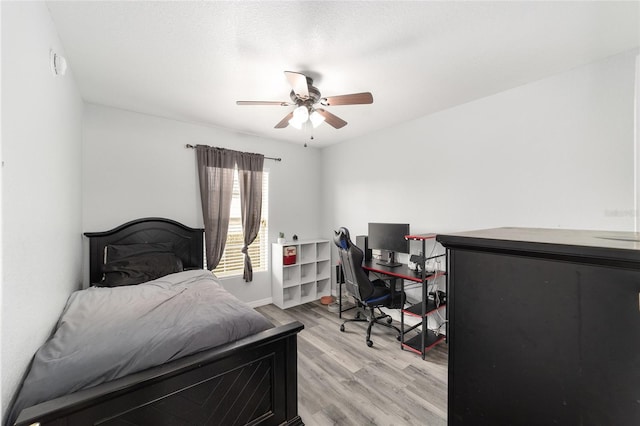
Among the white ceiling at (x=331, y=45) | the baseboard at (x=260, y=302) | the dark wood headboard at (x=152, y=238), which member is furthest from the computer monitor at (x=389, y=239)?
the dark wood headboard at (x=152, y=238)

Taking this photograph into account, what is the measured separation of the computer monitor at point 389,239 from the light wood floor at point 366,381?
89 cm

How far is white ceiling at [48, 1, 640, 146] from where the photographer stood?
4.96ft

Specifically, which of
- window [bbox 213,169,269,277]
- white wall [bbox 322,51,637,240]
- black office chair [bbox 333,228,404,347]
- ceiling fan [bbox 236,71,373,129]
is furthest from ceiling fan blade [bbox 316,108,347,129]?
window [bbox 213,169,269,277]

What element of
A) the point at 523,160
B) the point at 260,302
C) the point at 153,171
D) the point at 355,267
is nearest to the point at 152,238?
the point at 153,171

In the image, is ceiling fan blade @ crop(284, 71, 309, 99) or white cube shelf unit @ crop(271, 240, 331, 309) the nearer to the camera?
ceiling fan blade @ crop(284, 71, 309, 99)

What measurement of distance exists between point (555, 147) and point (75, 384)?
3.49m

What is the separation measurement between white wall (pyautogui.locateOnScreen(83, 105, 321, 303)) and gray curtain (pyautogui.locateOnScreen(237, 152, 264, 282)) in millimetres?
184

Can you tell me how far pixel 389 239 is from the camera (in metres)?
3.24

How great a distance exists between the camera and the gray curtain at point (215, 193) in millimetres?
3318

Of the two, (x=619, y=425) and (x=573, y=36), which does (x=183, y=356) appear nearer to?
(x=619, y=425)

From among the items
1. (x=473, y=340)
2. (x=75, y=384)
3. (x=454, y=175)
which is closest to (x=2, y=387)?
(x=75, y=384)

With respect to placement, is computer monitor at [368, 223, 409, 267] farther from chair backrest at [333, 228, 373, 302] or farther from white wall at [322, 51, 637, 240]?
chair backrest at [333, 228, 373, 302]

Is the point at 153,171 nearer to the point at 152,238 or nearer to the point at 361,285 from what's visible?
the point at 152,238

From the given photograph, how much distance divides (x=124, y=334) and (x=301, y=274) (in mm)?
2891
